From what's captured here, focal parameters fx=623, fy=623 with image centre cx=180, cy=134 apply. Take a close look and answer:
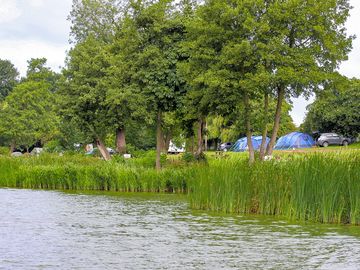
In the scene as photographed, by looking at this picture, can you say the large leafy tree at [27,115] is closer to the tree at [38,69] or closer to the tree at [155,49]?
the tree at [38,69]

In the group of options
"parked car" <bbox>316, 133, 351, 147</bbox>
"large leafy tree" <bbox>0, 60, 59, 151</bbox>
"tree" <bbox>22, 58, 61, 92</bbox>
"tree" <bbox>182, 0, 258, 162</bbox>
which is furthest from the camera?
"tree" <bbox>22, 58, 61, 92</bbox>

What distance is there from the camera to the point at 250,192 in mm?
19281

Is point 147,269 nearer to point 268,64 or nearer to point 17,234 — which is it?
point 17,234

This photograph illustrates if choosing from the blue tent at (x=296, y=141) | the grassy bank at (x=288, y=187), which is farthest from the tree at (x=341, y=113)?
the grassy bank at (x=288, y=187)

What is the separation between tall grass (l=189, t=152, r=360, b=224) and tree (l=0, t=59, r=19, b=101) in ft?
373

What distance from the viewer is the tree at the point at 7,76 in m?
129

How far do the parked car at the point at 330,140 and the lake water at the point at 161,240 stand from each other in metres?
42.4

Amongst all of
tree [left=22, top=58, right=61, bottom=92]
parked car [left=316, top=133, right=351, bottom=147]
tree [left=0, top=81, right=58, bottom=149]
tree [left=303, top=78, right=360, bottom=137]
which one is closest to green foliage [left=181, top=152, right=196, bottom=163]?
tree [left=303, top=78, right=360, bottom=137]

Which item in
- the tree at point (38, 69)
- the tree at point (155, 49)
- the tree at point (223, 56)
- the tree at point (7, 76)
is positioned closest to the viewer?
the tree at point (223, 56)

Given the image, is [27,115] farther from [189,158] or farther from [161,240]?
[161,240]

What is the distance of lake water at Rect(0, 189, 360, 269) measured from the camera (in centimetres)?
1193

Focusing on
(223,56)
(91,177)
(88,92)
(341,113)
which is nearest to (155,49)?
(223,56)

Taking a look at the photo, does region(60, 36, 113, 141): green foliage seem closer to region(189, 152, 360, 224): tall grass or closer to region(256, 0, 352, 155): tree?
region(256, 0, 352, 155): tree

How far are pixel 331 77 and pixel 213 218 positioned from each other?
15.6 m
